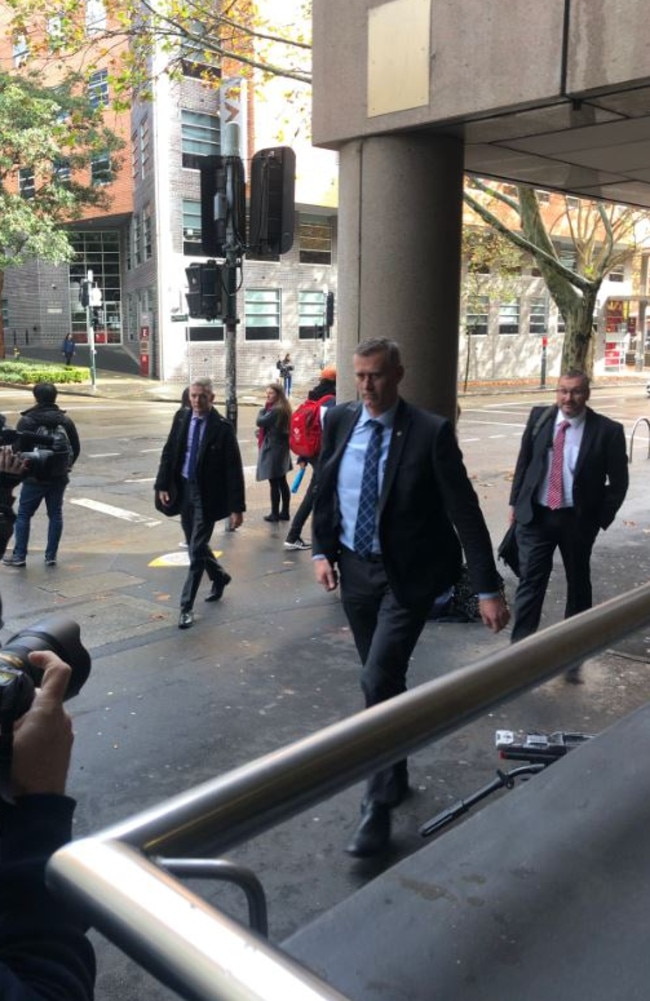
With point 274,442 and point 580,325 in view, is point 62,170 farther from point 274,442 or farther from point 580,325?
point 274,442

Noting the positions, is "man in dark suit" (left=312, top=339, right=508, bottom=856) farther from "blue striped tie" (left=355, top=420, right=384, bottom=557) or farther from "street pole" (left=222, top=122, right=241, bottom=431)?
"street pole" (left=222, top=122, right=241, bottom=431)

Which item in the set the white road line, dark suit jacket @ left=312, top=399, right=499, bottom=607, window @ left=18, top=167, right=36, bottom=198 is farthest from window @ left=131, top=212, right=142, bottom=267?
dark suit jacket @ left=312, top=399, right=499, bottom=607

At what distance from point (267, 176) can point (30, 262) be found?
130 feet

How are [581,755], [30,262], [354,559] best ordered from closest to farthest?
1. [581,755]
2. [354,559]
3. [30,262]

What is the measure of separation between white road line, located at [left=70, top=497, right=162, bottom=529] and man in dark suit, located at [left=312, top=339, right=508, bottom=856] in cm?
696

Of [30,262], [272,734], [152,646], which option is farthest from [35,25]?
[30,262]

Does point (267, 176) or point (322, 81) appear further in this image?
point (267, 176)

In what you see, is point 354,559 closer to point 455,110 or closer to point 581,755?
point 581,755

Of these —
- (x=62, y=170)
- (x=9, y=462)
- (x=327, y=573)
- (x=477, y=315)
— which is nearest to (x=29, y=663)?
(x=9, y=462)

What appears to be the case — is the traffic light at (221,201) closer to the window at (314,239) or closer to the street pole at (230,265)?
the street pole at (230,265)

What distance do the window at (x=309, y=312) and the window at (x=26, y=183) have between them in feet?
40.4

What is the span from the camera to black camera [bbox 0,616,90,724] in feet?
4.51

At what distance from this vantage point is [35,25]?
41.0 feet

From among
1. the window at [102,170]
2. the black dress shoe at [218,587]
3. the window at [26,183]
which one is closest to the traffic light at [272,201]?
the black dress shoe at [218,587]
